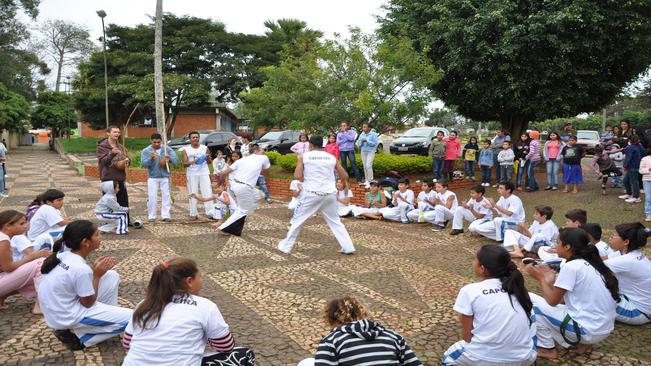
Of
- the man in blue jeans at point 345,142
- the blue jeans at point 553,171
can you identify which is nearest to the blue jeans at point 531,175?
the blue jeans at point 553,171

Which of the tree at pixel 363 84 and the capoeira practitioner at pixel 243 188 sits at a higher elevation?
the tree at pixel 363 84

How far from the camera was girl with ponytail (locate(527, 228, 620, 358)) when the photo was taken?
3688 mm

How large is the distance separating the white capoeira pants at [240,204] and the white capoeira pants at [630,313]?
520cm

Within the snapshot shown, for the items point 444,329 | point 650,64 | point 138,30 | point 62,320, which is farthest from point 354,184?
point 138,30

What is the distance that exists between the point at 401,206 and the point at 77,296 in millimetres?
6832

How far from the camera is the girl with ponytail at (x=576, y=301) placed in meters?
3.69

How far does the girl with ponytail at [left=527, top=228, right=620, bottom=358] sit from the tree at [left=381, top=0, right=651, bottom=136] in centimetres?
1036

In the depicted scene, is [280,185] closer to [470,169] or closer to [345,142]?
[345,142]

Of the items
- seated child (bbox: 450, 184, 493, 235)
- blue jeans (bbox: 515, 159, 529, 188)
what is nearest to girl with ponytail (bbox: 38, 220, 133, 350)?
seated child (bbox: 450, 184, 493, 235)

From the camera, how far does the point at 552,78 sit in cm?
1379

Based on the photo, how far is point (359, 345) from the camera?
257 centimetres

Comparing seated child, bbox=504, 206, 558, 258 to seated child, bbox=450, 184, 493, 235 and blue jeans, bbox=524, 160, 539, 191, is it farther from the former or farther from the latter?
blue jeans, bbox=524, 160, 539, 191

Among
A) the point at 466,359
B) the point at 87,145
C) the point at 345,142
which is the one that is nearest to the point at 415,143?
the point at 345,142

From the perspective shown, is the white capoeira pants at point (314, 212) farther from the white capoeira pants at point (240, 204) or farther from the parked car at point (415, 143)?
the parked car at point (415, 143)
